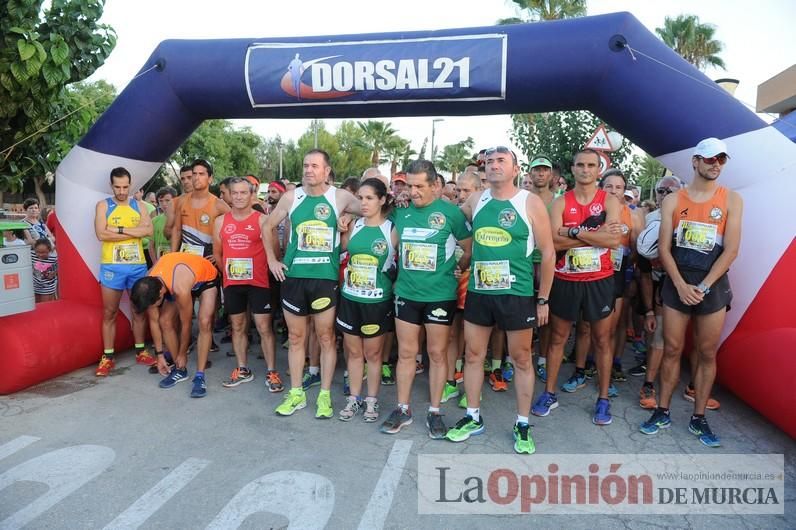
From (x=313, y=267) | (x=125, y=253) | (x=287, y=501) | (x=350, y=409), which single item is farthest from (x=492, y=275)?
(x=125, y=253)

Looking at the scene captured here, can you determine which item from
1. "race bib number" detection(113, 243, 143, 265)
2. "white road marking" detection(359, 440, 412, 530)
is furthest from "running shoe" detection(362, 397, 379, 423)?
"race bib number" detection(113, 243, 143, 265)

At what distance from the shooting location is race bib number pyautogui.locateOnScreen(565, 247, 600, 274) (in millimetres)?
3967

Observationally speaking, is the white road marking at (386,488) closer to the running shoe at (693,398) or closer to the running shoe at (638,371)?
the running shoe at (693,398)

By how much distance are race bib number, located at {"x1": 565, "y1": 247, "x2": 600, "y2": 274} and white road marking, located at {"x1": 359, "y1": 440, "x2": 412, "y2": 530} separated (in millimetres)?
1808

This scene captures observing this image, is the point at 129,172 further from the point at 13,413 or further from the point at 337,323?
the point at 337,323

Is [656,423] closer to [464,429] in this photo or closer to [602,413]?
[602,413]

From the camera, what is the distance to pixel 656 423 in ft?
12.8

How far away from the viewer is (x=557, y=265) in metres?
4.11

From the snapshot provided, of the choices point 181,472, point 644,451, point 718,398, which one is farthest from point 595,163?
point 181,472

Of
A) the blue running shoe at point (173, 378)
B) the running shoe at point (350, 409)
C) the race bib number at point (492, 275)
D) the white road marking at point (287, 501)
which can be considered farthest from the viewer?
the blue running shoe at point (173, 378)

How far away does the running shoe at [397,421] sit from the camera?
12.6 ft

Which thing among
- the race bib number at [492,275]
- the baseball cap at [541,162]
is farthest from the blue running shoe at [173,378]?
the baseball cap at [541,162]

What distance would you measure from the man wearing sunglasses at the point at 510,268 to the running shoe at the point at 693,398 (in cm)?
171

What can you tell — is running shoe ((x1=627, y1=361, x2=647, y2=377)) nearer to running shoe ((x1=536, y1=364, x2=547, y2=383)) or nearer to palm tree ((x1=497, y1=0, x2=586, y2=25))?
running shoe ((x1=536, y1=364, x2=547, y2=383))
